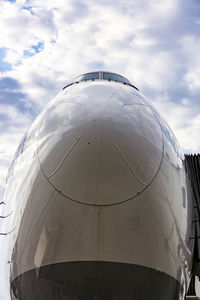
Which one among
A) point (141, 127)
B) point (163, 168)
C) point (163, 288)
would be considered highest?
point (141, 127)

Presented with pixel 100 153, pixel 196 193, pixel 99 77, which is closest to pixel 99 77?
pixel 99 77

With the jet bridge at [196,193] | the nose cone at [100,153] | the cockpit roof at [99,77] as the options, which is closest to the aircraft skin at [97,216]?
the nose cone at [100,153]

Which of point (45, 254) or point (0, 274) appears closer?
point (45, 254)

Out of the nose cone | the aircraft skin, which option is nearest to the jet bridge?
the aircraft skin

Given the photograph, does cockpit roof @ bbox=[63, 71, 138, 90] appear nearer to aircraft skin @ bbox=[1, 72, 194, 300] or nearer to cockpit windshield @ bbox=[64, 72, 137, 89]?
cockpit windshield @ bbox=[64, 72, 137, 89]

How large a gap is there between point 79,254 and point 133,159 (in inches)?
42.3

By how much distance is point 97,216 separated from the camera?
331 cm

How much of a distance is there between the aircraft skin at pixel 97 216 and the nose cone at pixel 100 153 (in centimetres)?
1

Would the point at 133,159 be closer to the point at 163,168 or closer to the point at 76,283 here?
the point at 163,168

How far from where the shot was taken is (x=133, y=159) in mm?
3582

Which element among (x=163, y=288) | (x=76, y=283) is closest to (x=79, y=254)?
(x=76, y=283)

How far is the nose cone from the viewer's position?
3398mm

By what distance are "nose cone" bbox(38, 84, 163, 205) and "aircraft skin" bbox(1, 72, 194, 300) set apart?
0.03 feet

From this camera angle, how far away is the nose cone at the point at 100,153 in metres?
3.40
